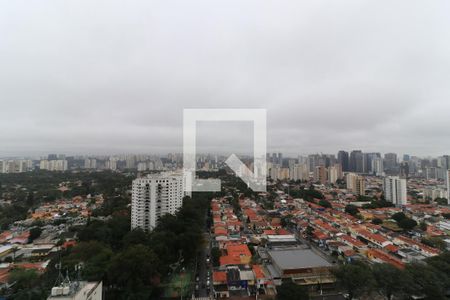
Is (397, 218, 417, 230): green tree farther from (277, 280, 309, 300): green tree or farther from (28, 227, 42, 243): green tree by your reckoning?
(28, 227, 42, 243): green tree

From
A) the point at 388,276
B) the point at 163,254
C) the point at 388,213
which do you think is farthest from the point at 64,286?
the point at 388,213

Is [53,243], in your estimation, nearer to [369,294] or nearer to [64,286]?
[64,286]

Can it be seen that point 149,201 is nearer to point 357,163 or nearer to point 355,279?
point 355,279

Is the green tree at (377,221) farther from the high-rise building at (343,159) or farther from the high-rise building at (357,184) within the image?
the high-rise building at (343,159)

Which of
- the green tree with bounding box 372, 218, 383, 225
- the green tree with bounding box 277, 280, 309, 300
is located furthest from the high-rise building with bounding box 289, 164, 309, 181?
the green tree with bounding box 277, 280, 309, 300

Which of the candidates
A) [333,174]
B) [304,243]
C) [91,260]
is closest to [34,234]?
[91,260]

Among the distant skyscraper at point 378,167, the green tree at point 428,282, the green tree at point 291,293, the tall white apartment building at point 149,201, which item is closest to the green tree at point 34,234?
the tall white apartment building at point 149,201
